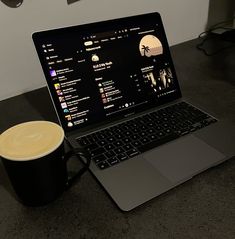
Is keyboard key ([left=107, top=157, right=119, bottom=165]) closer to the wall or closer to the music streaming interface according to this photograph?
the music streaming interface

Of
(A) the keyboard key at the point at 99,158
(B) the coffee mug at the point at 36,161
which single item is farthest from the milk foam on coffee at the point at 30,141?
(A) the keyboard key at the point at 99,158

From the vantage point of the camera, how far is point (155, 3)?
1115mm

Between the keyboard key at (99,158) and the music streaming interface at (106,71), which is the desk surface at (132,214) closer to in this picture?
the keyboard key at (99,158)

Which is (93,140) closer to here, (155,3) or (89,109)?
(89,109)

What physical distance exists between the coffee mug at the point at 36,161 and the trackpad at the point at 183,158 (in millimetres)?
152

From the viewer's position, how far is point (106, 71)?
0.76 metres

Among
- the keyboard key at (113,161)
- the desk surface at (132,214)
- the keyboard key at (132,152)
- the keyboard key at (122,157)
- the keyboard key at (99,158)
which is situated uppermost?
the keyboard key at (99,158)

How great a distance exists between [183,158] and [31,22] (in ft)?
1.92

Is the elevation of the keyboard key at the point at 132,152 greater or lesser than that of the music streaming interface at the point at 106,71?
lesser

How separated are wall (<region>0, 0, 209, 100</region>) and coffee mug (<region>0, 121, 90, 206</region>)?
1.34ft

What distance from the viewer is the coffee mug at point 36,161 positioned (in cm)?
49

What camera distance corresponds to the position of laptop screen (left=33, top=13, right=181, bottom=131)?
70 centimetres

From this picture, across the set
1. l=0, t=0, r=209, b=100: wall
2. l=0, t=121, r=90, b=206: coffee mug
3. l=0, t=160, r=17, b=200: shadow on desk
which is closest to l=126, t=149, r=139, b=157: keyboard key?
l=0, t=121, r=90, b=206: coffee mug

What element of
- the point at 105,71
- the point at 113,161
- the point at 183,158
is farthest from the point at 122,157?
the point at 105,71
